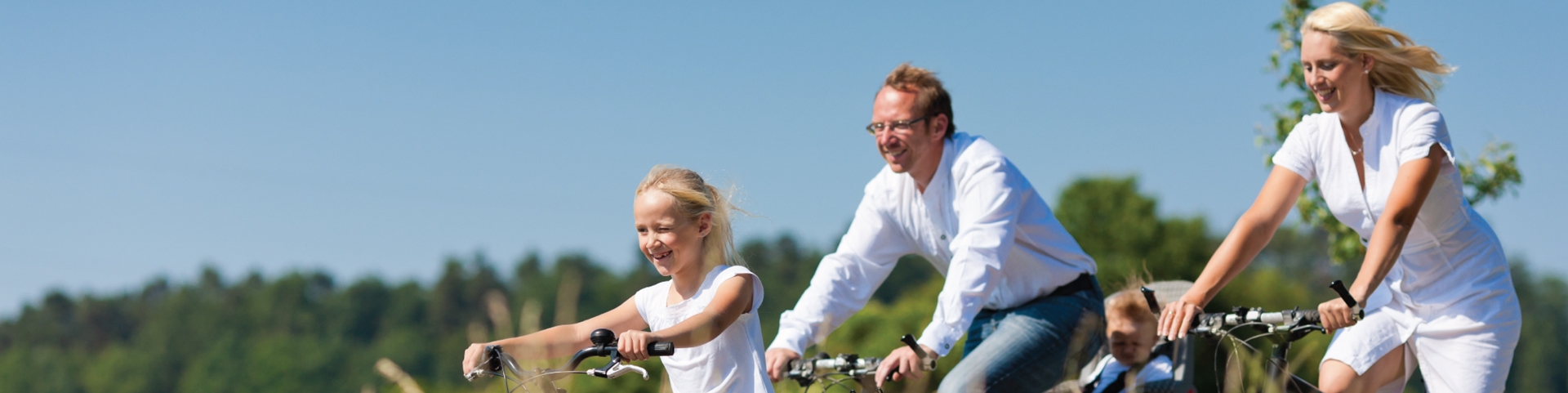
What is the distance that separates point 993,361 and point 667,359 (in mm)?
1184

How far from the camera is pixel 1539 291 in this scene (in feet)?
275

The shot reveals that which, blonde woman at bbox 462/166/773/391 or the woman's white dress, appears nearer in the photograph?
blonde woman at bbox 462/166/773/391

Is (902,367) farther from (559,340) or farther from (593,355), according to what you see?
(593,355)

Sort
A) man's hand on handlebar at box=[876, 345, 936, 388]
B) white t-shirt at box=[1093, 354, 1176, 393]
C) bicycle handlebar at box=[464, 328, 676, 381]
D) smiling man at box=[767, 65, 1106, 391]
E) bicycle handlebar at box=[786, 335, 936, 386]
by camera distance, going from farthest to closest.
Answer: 1. white t-shirt at box=[1093, 354, 1176, 393]
2. bicycle handlebar at box=[786, 335, 936, 386]
3. smiling man at box=[767, 65, 1106, 391]
4. man's hand on handlebar at box=[876, 345, 936, 388]
5. bicycle handlebar at box=[464, 328, 676, 381]

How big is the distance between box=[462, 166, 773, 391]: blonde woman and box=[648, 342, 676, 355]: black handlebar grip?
0.42 metres

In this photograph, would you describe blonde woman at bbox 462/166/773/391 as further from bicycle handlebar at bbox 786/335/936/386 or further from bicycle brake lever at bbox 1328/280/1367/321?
bicycle brake lever at bbox 1328/280/1367/321

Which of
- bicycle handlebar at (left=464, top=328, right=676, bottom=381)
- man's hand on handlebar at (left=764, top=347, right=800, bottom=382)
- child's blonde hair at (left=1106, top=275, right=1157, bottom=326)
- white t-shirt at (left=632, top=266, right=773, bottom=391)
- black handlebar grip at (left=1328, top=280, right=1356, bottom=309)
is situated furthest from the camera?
child's blonde hair at (left=1106, top=275, right=1157, bottom=326)

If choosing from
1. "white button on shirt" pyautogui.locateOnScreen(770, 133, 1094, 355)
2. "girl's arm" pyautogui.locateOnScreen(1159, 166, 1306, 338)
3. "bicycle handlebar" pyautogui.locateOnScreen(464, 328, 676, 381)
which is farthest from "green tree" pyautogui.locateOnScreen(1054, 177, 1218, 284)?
"bicycle handlebar" pyautogui.locateOnScreen(464, 328, 676, 381)

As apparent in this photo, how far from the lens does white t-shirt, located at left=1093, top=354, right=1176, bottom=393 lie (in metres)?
5.00

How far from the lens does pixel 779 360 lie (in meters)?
4.83

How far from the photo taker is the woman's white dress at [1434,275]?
3.91 meters

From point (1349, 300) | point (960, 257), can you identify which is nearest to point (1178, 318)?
point (1349, 300)

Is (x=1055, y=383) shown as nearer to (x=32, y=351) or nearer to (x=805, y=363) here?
(x=805, y=363)

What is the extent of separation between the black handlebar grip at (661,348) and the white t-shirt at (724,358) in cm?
59
